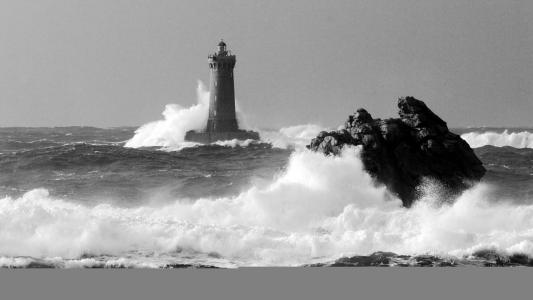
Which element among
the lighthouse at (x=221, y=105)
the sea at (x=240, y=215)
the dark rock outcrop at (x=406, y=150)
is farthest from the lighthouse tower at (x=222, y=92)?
the dark rock outcrop at (x=406, y=150)

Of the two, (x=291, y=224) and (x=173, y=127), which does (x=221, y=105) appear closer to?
(x=173, y=127)

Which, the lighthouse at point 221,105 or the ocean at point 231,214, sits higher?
the lighthouse at point 221,105

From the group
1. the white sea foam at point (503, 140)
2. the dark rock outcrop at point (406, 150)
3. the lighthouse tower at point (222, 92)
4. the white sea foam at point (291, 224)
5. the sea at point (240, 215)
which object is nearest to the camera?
the sea at point (240, 215)

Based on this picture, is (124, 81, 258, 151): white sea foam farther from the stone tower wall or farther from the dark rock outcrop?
the dark rock outcrop

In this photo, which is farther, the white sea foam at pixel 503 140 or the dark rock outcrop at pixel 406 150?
the white sea foam at pixel 503 140

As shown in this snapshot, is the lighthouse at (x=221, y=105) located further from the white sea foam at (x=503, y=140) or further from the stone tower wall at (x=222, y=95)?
the white sea foam at (x=503, y=140)

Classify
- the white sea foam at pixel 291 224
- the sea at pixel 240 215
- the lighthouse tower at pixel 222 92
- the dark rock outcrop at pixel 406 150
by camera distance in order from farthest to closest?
the lighthouse tower at pixel 222 92
the dark rock outcrop at pixel 406 150
the white sea foam at pixel 291 224
the sea at pixel 240 215

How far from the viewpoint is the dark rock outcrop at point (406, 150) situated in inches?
851

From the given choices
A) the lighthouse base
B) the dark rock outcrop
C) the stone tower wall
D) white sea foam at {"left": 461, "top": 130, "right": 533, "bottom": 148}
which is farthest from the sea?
the stone tower wall

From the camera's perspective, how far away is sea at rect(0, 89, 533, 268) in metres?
17.1

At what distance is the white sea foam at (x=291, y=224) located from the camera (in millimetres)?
17406

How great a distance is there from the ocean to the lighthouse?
15992 millimetres

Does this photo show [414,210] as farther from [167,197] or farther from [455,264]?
[167,197]

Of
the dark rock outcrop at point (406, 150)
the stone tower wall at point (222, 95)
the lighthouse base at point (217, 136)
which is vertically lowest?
the dark rock outcrop at point (406, 150)
